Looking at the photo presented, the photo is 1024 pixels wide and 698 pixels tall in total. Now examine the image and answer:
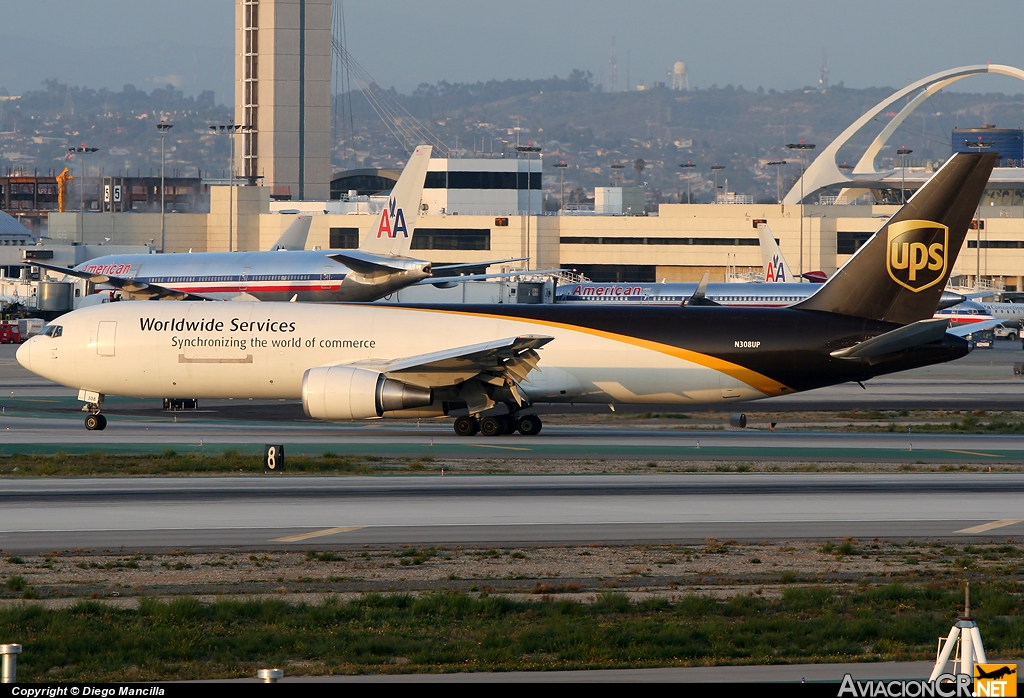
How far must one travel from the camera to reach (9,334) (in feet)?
258

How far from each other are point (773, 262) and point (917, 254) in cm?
7173

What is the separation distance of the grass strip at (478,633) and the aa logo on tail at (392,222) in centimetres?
5618

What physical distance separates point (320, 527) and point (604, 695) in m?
14.3

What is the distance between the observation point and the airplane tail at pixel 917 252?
3669 centimetres

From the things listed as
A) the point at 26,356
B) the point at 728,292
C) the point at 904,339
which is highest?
the point at 728,292

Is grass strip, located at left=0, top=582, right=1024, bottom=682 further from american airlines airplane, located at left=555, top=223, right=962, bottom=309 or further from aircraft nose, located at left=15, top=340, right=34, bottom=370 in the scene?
american airlines airplane, located at left=555, top=223, right=962, bottom=309

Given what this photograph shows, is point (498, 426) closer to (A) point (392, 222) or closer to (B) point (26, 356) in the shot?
(B) point (26, 356)

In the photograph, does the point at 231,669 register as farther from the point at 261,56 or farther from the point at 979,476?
the point at 261,56

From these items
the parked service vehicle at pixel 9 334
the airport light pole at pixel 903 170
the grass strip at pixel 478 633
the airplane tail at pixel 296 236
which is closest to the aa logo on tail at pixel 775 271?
the airplane tail at pixel 296 236

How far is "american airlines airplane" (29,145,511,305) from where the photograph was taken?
70.4 m

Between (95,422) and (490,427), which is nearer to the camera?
(490,427)

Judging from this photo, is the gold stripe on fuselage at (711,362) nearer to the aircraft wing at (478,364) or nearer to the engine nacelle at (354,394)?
the aircraft wing at (478,364)

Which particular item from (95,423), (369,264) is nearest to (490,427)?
(95,423)

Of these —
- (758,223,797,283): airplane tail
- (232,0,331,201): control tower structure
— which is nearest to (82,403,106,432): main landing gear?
(758,223,797,283): airplane tail
